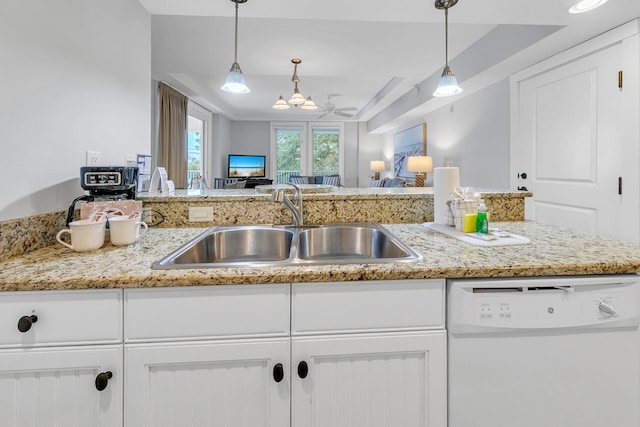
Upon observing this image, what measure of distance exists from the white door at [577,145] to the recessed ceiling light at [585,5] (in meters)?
0.51

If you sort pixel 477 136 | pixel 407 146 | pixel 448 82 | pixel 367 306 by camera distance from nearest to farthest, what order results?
pixel 367 306 < pixel 448 82 < pixel 477 136 < pixel 407 146

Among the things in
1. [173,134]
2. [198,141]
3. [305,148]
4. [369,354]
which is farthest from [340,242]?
[305,148]

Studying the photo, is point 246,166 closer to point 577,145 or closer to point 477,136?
point 477,136

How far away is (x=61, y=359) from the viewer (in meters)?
0.78

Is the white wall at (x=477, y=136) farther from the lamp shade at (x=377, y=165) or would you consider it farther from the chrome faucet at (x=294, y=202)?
the chrome faucet at (x=294, y=202)

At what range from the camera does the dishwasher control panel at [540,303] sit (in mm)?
864

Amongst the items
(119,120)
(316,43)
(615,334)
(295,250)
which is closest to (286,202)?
(295,250)

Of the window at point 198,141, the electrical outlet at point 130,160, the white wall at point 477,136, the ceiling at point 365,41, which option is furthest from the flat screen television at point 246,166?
the electrical outlet at point 130,160

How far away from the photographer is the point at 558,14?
1927 mm

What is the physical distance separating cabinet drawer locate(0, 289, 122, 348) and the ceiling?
167 cm

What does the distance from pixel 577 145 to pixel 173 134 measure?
4678 mm

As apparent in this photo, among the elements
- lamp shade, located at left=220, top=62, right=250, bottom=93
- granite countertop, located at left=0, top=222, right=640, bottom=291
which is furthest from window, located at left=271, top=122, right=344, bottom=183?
granite countertop, located at left=0, top=222, right=640, bottom=291

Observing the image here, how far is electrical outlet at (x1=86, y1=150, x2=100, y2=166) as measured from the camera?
132 cm

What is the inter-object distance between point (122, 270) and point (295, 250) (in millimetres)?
482
